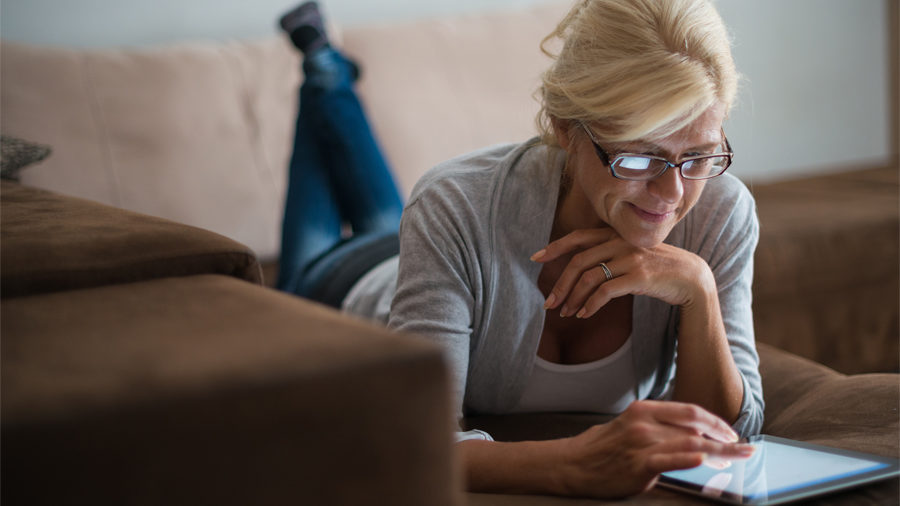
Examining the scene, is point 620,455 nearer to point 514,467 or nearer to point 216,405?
point 514,467

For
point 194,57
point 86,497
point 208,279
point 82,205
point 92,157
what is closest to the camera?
point 86,497

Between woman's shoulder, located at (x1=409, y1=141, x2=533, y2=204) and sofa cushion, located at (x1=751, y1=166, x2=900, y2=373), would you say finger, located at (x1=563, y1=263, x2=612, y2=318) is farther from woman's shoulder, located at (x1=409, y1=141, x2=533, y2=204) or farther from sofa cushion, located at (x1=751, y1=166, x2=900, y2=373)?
sofa cushion, located at (x1=751, y1=166, x2=900, y2=373)

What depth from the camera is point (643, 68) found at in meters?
0.99

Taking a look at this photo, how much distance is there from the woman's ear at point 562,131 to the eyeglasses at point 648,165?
61mm

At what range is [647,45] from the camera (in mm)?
998

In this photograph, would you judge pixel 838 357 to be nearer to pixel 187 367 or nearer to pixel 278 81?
pixel 278 81

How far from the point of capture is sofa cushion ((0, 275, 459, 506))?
1.49ft

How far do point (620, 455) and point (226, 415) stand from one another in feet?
1.62

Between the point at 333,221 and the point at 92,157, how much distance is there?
2.03 feet

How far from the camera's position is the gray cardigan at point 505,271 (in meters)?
1.08

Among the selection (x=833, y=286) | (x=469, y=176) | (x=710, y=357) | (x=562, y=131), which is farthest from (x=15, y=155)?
(x=833, y=286)

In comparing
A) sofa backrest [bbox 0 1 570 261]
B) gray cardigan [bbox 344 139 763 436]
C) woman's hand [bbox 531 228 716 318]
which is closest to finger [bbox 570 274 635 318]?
woman's hand [bbox 531 228 716 318]

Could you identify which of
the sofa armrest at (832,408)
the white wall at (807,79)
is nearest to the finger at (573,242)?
the sofa armrest at (832,408)

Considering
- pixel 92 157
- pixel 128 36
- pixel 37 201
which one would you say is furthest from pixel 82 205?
pixel 128 36
